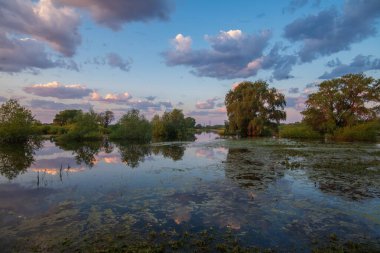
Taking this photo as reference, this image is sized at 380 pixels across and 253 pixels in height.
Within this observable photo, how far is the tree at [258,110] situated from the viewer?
71.6 metres

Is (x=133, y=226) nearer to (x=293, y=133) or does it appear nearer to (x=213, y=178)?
(x=213, y=178)

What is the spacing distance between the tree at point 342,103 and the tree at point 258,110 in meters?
7.98

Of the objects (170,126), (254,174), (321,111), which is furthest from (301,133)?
(254,174)

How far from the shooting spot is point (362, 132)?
5494cm

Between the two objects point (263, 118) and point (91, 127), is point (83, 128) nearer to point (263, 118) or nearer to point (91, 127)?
point (91, 127)

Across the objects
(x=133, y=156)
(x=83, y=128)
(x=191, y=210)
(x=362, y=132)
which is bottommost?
(x=191, y=210)

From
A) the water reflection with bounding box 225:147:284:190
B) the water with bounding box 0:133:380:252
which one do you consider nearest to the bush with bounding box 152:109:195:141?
the water reflection with bounding box 225:147:284:190

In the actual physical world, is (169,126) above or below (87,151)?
above

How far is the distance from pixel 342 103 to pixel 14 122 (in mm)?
66483

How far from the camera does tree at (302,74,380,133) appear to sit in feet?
186

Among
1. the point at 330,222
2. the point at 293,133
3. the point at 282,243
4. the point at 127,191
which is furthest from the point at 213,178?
the point at 293,133

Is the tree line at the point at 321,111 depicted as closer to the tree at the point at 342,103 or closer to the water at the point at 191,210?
the tree at the point at 342,103

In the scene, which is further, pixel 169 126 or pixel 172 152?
pixel 169 126

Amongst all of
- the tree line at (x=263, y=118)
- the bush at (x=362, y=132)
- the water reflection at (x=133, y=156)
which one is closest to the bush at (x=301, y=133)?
the tree line at (x=263, y=118)
